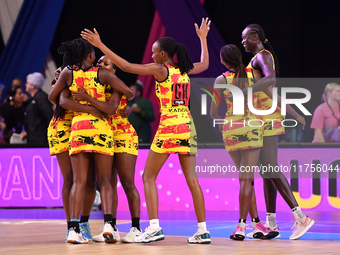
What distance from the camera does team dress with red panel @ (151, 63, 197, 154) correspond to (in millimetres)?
4871

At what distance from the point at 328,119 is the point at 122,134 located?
417 cm

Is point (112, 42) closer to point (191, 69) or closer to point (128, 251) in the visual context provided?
point (191, 69)

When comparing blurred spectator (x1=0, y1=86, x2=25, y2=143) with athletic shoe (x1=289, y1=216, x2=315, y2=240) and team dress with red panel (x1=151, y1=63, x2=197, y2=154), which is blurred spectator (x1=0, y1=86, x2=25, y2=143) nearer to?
team dress with red panel (x1=151, y1=63, x2=197, y2=154)

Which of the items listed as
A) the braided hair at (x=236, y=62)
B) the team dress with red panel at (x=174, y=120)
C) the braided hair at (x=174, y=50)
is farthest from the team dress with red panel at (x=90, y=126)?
the braided hair at (x=236, y=62)

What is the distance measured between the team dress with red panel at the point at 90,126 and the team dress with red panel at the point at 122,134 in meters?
0.18

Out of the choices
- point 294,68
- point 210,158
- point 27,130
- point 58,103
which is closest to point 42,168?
point 27,130

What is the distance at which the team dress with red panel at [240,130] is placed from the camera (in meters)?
5.10

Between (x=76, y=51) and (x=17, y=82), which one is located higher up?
(x=17, y=82)

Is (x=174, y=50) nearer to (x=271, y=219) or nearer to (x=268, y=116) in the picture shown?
(x=268, y=116)

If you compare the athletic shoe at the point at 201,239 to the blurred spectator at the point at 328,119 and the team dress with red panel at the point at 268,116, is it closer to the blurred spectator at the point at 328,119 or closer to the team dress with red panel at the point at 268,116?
the team dress with red panel at the point at 268,116

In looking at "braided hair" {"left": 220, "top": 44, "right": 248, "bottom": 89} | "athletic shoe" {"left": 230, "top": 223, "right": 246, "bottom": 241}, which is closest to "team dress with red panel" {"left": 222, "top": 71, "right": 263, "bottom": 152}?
"braided hair" {"left": 220, "top": 44, "right": 248, "bottom": 89}

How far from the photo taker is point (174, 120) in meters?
4.89

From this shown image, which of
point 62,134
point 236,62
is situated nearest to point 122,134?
point 62,134

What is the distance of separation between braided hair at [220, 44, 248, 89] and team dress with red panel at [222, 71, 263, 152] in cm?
6
